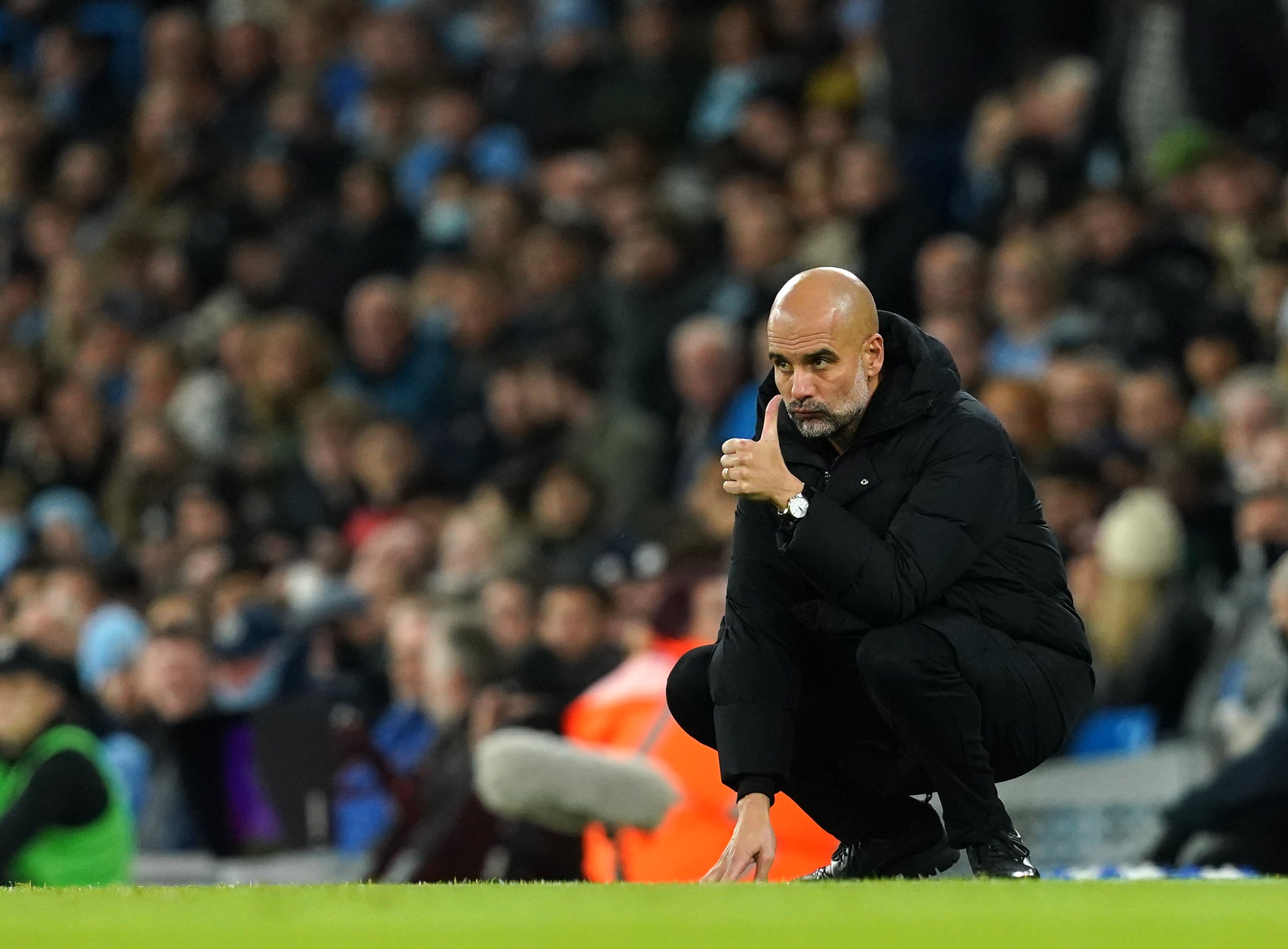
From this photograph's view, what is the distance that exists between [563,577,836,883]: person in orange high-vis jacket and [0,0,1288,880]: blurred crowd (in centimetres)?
7

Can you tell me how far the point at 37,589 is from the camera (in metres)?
10.7

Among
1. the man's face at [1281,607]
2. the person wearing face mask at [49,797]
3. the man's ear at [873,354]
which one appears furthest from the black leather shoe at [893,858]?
the person wearing face mask at [49,797]

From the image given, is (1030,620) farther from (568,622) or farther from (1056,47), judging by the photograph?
(1056,47)

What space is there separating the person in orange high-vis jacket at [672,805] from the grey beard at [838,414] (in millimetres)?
1603

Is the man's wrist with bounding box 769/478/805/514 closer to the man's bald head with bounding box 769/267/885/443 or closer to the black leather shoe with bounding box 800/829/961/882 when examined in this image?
the man's bald head with bounding box 769/267/885/443

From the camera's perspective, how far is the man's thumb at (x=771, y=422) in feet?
14.0

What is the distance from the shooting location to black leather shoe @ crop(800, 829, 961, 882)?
181 inches

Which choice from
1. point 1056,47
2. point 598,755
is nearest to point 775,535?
point 598,755

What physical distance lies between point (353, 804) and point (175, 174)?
6669 mm

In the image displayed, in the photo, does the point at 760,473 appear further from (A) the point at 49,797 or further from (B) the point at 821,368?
(A) the point at 49,797

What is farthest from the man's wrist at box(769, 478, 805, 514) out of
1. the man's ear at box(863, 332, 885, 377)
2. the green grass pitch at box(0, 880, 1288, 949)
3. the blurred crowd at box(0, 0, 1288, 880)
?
the blurred crowd at box(0, 0, 1288, 880)

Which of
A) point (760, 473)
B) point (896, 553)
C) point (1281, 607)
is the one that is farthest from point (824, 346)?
point (1281, 607)

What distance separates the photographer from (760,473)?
4164 mm

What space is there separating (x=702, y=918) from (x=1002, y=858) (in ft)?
4.28
